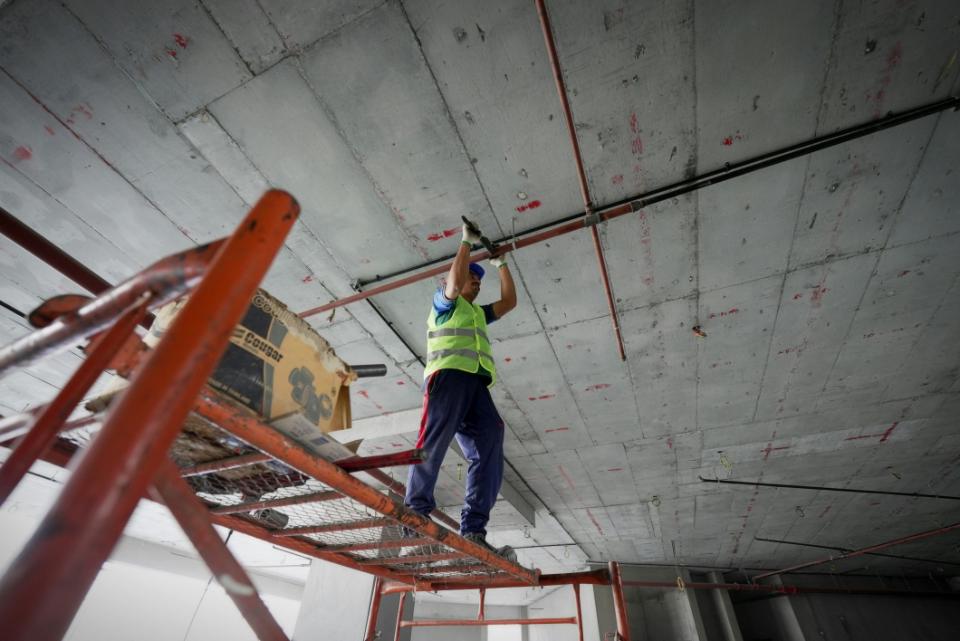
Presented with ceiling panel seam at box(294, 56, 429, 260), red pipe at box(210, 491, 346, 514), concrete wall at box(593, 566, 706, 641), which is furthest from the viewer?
concrete wall at box(593, 566, 706, 641)

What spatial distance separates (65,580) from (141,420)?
8.6 inches

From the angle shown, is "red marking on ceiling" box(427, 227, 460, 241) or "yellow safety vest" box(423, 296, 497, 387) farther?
"red marking on ceiling" box(427, 227, 460, 241)

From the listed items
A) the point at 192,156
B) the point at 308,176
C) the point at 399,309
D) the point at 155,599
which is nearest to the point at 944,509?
the point at 399,309

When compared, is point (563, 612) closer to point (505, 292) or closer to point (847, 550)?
point (847, 550)

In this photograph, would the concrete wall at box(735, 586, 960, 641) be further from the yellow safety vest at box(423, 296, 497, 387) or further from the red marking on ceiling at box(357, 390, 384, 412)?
the yellow safety vest at box(423, 296, 497, 387)

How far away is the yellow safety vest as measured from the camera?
2543mm

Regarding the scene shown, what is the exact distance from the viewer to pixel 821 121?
266 cm

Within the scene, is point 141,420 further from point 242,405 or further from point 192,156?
point 192,156

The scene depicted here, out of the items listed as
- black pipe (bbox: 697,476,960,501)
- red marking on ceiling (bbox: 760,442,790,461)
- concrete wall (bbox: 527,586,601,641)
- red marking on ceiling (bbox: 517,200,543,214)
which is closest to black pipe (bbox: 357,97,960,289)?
red marking on ceiling (bbox: 517,200,543,214)

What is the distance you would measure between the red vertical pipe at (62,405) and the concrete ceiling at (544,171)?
2.04 m

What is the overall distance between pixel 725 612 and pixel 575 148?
14.8 m

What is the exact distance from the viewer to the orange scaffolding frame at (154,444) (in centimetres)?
57

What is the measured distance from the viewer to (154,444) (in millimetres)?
681

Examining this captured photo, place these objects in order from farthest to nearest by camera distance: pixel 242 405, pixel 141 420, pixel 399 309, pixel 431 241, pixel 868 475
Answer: pixel 868 475, pixel 399 309, pixel 431 241, pixel 242 405, pixel 141 420
